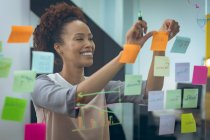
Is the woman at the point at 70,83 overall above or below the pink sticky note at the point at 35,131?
above

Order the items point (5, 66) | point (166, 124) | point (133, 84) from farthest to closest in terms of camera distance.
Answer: point (166, 124)
point (133, 84)
point (5, 66)

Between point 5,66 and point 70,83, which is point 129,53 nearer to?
point 70,83

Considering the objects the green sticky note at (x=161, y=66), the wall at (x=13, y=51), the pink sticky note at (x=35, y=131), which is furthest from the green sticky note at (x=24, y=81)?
the green sticky note at (x=161, y=66)

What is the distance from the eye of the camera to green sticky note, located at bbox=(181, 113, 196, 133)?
138cm

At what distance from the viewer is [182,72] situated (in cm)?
137

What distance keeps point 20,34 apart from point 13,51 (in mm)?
63

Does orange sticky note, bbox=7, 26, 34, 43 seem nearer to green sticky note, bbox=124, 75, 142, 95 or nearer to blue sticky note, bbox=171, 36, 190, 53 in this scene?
green sticky note, bbox=124, 75, 142, 95

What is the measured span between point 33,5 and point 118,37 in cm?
34

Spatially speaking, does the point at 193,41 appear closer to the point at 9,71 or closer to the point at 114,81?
the point at 114,81

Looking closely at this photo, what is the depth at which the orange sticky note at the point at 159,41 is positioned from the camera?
127 centimetres

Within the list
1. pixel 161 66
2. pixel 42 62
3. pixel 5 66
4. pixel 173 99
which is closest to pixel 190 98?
pixel 173 99

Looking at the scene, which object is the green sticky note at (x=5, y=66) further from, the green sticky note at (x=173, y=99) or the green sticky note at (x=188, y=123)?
the green sticky note at (x=188, y=123)

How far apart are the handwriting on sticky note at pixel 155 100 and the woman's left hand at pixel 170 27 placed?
0.76ft

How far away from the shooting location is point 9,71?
3.47 ft
